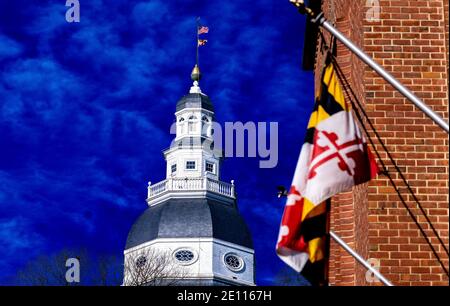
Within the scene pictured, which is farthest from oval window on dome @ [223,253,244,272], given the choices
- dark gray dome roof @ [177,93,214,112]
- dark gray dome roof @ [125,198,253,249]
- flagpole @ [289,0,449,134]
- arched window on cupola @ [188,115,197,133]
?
flagpole @ [289,0,449,134]

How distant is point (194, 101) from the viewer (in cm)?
10919

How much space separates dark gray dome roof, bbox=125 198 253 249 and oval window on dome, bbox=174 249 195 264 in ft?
4.82

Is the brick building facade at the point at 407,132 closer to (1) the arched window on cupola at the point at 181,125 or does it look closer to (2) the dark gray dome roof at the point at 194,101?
(2) the dark gray dome roof at the point at 194,101

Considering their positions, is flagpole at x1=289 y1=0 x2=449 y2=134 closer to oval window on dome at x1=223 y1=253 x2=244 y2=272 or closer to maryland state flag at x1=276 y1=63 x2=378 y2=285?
maryland state flag at x1=276 y1=63 x2=378 y2=285

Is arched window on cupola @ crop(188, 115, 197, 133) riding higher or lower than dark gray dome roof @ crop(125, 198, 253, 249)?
higher

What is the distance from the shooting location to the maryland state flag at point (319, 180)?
376 inches

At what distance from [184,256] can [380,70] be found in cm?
8746

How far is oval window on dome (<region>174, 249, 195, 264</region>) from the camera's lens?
9438 cm

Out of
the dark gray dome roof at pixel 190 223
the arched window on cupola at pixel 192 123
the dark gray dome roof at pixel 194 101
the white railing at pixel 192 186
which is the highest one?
the dark gray dome roof at pixel 194 101

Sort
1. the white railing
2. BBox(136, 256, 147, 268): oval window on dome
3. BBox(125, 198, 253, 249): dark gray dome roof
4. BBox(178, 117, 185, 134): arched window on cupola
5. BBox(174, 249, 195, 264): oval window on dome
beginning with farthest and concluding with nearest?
BBox(178, 117, 185, 134): arched window on cupola, the white railing, BBox(125, 198, 253, 249): dark gray dome roof, BBox(174, 249, 195, 264): oval window on dome, BBox(136, 256, 147, 268): oval window on dome

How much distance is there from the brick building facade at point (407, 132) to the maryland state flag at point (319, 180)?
1.28m

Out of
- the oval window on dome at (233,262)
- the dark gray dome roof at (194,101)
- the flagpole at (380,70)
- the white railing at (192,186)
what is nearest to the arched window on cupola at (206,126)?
the dark gray dome roof at (194,101)

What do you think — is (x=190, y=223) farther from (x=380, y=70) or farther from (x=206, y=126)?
(x=380, y=70)
